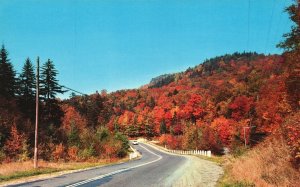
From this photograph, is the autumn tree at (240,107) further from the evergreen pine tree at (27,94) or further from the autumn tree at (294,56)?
the autumn tree at (294,56)

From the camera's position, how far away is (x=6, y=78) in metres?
59.4

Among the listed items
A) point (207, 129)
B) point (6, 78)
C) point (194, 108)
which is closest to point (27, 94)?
point (6, 78)

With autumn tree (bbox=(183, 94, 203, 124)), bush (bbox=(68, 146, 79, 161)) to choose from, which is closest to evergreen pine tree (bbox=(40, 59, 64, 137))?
bush (bbox=(68, 146, 79, 161))

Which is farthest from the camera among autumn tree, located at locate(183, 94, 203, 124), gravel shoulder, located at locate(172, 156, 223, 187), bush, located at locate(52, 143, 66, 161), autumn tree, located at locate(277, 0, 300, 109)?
autumn tree, located at locate(183, 94, 203, 124)

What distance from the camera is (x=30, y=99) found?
206 feet

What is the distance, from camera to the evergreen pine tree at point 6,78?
58.8 meters

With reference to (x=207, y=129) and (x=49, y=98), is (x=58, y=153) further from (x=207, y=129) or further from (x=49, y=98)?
(x=207, y=129)

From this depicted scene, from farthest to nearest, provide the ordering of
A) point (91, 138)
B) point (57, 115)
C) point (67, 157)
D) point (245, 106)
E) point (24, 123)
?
1. point (245, 106)
2. point (57, 115)
3. point (91, 138)
4. point (24, 123)
5. point (67, 157)

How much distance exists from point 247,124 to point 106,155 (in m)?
55.4

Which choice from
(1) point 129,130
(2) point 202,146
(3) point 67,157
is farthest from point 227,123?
(1) point 129,130

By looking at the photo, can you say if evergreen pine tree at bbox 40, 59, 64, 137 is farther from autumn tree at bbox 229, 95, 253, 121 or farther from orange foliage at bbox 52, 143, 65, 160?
autumn tree at bbox 229, 95, 253, 121

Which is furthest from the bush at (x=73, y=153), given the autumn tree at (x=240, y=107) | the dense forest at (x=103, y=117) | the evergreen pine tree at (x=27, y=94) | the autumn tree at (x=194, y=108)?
the autumn tree at (x=194, y=108)

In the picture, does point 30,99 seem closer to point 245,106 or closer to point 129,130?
point 245,106

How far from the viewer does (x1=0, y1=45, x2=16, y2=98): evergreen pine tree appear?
58812 mm
